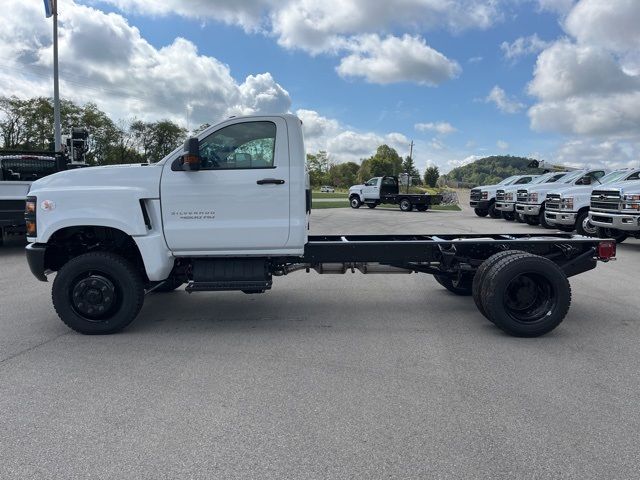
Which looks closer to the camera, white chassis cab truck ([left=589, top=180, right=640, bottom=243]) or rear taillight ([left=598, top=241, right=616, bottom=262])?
rear taillight ([left=598, top=241, right=616, bottom=262])

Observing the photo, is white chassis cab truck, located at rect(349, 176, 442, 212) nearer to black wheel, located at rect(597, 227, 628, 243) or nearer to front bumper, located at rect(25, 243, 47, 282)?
black wheel, located at rect(597, 227, 628, 243)

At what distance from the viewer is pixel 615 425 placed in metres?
3.14

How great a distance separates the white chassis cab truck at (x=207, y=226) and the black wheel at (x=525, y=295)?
0.01m

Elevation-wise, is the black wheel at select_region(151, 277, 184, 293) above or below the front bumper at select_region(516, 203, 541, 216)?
below

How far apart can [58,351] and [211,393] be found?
1940 millimetres

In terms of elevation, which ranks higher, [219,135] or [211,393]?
[219,135]

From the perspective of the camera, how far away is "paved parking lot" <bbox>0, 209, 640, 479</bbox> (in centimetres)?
275

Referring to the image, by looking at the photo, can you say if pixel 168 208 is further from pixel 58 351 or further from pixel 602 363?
pixel 602 363

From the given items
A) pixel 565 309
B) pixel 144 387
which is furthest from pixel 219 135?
pixel 565 309

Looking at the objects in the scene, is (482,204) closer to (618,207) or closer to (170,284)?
(618,207)

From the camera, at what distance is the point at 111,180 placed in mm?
4891

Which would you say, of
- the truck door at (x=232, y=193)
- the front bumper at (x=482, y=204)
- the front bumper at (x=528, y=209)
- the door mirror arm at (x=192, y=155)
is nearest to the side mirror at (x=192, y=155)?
the door mirror arm at (x=192, y=155)

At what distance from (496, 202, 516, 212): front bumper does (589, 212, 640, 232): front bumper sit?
24.3 feet

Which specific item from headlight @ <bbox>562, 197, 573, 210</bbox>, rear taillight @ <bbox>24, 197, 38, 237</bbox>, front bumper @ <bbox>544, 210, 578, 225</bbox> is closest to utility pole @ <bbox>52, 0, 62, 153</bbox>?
rear taillight @ <bbox>24, 197, 38, 237</bbox>
